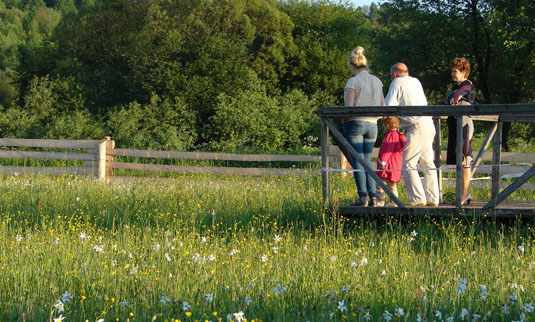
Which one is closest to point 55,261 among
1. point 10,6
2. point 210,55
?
point 210,55

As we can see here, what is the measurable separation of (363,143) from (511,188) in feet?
5.57

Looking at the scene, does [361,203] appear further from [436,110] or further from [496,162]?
[496,162]

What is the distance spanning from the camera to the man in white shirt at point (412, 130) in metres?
7.40

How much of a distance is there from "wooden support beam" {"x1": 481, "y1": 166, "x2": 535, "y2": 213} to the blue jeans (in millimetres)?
1308

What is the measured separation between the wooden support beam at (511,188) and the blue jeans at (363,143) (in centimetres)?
131

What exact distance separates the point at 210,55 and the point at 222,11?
290 centimetres

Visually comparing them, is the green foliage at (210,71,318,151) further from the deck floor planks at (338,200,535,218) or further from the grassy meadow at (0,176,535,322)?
the grassy meadow at (0,176,535,322)

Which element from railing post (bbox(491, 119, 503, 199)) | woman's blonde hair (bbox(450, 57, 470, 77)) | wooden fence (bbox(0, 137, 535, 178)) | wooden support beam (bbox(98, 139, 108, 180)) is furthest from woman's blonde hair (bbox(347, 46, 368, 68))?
wooden support beam (bbox(98, 139, 108, 180))

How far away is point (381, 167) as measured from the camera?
7.56 m

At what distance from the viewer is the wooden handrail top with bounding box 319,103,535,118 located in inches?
267

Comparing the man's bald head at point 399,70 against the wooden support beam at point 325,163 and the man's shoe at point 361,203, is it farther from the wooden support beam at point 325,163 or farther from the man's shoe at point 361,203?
the man's shoe at point 361,203

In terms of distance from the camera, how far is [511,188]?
6.90m

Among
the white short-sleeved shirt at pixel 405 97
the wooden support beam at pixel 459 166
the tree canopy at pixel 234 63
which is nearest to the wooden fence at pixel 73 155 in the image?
the white short-sleeved shirt at pixel 405 97

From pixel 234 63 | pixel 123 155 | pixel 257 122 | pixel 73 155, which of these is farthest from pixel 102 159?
pixel 234 63
